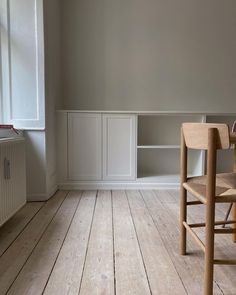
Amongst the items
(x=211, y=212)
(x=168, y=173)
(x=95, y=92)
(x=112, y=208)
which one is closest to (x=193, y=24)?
(x=95, y=92)

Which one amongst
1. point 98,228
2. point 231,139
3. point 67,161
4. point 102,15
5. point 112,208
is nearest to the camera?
point 231,139

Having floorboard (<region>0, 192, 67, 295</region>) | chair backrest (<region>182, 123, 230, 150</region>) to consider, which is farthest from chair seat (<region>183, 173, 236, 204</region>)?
floorboard (<region>0, 192, 67, 295</region>)

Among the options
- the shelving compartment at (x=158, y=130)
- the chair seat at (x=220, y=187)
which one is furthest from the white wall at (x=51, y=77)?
the chair seat at (x=220, y=187)

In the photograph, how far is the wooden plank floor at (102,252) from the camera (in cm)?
138

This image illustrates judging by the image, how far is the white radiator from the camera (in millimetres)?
1983

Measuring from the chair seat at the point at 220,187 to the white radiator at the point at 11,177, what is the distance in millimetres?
1214

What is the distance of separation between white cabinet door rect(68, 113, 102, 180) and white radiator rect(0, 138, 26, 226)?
0.90 m

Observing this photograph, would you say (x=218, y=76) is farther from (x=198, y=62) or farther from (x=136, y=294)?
(x=136, y=294)

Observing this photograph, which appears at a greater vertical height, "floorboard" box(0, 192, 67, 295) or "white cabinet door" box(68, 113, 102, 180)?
"white cabinet door" box(68, 113, 102, 180)

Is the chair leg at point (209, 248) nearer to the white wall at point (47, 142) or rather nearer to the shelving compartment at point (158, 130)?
the white wall at point (47, 142)

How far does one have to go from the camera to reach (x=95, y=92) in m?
3.60

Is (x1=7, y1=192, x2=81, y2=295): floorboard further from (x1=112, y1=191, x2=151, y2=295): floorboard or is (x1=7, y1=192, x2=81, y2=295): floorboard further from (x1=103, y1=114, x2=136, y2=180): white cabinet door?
(x1=103, y1=114, x2=136, y2=180): white cabinet door

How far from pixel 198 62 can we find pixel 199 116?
76 cm

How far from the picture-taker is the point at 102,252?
1.73 metres
